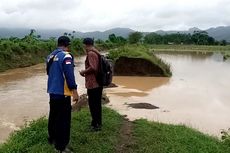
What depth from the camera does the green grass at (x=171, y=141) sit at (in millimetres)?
7555

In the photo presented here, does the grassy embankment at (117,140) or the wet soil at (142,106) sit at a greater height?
the grassy embankment at (117,140)

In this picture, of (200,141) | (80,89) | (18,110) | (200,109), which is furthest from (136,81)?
(200,141)

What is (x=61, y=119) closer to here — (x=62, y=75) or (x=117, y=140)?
(x=62, y=75)

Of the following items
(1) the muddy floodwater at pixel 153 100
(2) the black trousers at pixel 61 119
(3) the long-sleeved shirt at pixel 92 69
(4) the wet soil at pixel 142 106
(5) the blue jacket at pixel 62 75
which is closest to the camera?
(5) the blue jacket at pixel 62 75

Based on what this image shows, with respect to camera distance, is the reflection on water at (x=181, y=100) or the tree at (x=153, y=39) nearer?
the reflection on water at (x=181, y=100)

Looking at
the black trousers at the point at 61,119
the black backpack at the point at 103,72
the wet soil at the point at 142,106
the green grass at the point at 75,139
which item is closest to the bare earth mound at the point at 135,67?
the wet soil at the point at 142,106

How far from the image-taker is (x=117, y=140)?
788cm

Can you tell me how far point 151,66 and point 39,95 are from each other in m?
10.0

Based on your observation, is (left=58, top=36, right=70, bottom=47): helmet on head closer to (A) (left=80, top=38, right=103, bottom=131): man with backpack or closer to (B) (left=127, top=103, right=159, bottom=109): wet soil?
(A) (left=80, top=38, right=103, bottom=131): man with backpack

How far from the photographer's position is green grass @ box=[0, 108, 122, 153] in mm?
7059

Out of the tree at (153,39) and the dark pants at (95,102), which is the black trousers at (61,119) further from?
the tree at (153,39)

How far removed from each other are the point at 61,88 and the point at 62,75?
20 centimetres

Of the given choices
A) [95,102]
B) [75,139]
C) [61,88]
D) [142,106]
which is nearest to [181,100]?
[142,106]

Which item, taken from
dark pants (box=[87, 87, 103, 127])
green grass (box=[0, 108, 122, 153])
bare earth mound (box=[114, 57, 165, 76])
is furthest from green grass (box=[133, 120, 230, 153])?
bare earth mound (box=[114, 57, 165, 76])
